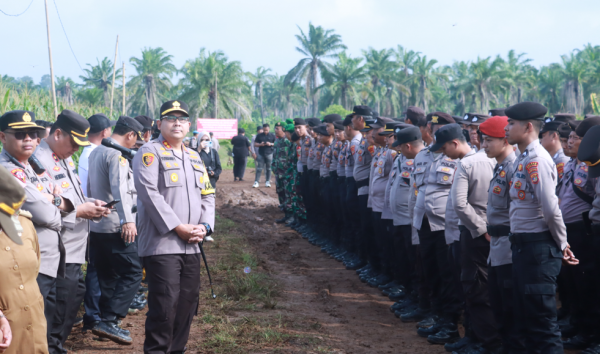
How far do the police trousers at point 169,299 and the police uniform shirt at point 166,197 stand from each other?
0.08 meters

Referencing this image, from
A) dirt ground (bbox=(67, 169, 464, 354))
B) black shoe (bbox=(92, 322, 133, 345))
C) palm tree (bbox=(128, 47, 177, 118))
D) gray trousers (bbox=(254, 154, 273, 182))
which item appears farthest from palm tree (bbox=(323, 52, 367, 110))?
black shoe (bbox=(92, 322, 133, 345))

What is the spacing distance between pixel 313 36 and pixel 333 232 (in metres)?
45.8

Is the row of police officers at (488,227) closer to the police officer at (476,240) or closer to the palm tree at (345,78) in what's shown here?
the police officer at (476,240)

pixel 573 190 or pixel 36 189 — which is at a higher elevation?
pixel 36 189

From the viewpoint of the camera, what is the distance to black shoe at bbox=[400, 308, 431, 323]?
6409 mm

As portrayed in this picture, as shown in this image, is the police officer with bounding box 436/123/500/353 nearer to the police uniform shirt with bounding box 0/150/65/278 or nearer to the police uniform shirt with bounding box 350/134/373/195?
the police uniform shirt with bounding box 0/150/65/278

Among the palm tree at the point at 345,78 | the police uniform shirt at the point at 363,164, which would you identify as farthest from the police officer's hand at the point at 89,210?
the palm tree at the point at 345,78

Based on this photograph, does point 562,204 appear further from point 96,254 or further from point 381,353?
point 96,254

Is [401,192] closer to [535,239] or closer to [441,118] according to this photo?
[441,118]

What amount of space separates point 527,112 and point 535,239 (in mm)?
960

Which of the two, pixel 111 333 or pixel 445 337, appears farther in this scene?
pixel 445 337

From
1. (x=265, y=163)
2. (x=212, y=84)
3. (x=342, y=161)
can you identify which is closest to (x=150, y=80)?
(x=212, y=84)

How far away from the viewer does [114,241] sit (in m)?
5.67

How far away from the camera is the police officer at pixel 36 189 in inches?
149
